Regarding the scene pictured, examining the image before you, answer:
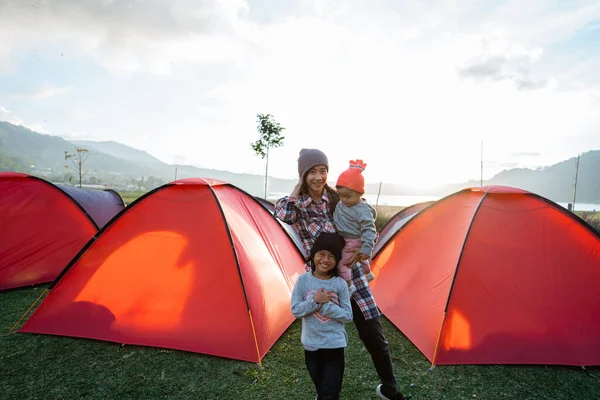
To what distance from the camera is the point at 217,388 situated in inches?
123

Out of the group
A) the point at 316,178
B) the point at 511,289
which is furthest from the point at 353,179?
the point at 511,289

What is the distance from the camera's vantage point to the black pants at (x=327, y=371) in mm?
2166

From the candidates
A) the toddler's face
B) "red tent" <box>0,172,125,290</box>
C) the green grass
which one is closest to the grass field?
the green grass

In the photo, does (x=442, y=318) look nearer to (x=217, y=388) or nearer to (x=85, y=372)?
(x=217, y=388)

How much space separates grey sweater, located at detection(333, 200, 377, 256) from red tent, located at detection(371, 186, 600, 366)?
1.81m

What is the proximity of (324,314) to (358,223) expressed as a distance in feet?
2.26

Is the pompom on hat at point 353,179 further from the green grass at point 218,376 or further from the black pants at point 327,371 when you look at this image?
the green grass at point 218,376

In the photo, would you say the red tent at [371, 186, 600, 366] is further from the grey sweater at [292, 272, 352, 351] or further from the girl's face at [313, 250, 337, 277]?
the girl's face at [313, 250, 337, 277]

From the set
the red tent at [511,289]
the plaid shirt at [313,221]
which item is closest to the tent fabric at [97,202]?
the plaid shirt at [313,221]

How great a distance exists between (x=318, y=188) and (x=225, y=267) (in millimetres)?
1721

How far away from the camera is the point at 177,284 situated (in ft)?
12.7

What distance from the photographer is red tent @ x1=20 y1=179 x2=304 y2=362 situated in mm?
3691

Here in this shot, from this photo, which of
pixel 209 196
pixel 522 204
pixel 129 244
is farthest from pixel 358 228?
pixel 129 244

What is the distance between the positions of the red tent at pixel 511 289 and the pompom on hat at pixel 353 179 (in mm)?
1981
